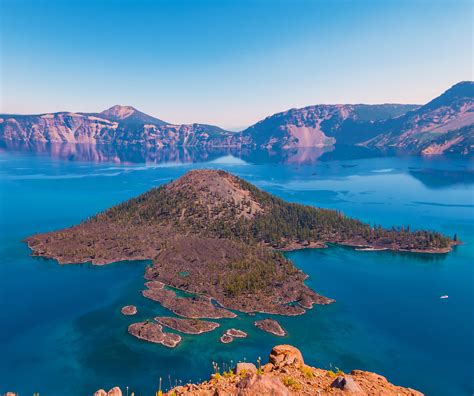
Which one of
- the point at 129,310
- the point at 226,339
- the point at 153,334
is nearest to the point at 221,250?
the point at 129,310

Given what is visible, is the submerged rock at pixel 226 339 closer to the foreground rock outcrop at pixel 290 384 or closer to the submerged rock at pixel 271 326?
the submerged rock at pixel 271 326

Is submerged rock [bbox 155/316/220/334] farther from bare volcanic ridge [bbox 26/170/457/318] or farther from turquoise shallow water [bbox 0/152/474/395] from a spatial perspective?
bare volcanic ridge [bbox 26/170/457/318]

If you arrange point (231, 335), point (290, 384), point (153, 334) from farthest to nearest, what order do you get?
point (231, 335) → point (153, 334) → point (290, 384)

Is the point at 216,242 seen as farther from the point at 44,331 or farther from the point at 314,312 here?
the point at 44,331

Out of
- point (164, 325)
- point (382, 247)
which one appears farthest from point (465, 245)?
point (164, 325)

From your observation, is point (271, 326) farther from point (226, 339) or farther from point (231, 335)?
point (226, 339)

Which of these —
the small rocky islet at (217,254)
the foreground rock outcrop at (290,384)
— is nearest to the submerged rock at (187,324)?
the small rocky islet at (217,254)

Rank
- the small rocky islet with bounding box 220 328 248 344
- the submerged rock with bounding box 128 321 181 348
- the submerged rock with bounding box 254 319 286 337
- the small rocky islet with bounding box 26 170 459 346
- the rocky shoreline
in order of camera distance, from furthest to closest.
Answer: the small rocky islet with bounding box 26 170 459 346 → the rocky shoreline → the submerged rock with bounding box 254 319 286 337 → the small rocky islet with bounding box 220 328 248 344 → the submerged rock with bounding box 128 321 181 348

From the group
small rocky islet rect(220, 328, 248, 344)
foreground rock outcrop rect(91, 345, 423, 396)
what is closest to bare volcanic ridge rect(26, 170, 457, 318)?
small rocky islet rect(220, 328, 248, 344)
